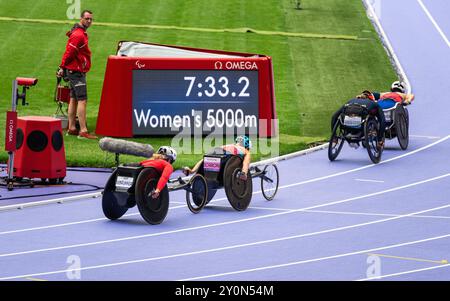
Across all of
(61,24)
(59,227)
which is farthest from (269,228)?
(61,24)

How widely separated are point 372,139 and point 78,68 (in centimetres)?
554

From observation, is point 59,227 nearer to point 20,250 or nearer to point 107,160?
point 20,250

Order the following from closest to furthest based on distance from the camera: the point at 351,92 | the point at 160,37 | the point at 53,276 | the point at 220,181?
the point at 53,276, the point at 220,181, the point at 351,92, the point at 160,37

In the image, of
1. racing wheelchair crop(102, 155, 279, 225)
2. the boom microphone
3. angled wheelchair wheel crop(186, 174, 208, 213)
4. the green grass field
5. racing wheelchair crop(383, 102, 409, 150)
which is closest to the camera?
racing wheelchair crop(102, 155, 279, 225)

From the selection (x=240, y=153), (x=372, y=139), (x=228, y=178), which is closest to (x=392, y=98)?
(x=372, y=139)

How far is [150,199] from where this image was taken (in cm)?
1672

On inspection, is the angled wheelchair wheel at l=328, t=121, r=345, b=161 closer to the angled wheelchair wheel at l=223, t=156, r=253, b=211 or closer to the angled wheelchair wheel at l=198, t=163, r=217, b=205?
the angled wheelchair wheel at l=223, t=156, r=253, b=211

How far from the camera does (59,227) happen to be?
1677 centimetres

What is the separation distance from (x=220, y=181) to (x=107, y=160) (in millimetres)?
3643

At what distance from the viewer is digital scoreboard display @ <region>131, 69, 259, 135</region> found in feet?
75.9

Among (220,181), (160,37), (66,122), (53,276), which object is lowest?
(53,276)

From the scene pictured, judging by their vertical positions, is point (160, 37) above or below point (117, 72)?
above

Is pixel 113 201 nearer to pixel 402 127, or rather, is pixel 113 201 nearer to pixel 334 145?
pixel 334 145

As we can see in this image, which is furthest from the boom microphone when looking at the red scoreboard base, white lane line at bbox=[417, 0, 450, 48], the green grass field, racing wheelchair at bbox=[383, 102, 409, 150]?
white lane line at bbox=[417, 0, 450, 48]
